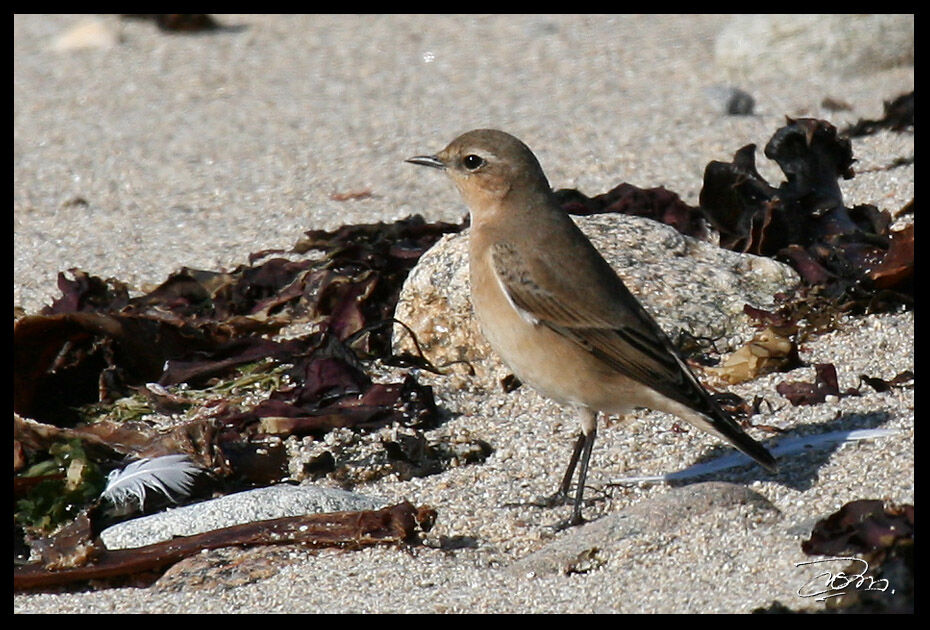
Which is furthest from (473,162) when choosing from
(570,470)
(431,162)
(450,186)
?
(450,186)

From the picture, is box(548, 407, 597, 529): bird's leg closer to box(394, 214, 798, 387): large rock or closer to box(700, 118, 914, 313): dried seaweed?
box(394, 214, 798, 387): large rock

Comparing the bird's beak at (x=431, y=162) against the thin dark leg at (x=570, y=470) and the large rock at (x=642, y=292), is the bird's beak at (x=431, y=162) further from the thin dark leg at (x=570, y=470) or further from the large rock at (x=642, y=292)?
the thin dark leg at (x=570, y=470)

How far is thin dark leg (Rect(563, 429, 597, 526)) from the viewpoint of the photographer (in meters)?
5.82

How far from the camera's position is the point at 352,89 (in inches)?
478

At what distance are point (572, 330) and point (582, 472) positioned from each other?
0.68m

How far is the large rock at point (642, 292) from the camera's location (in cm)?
714

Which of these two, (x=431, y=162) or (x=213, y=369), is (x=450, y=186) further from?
(x=213, y=369)
